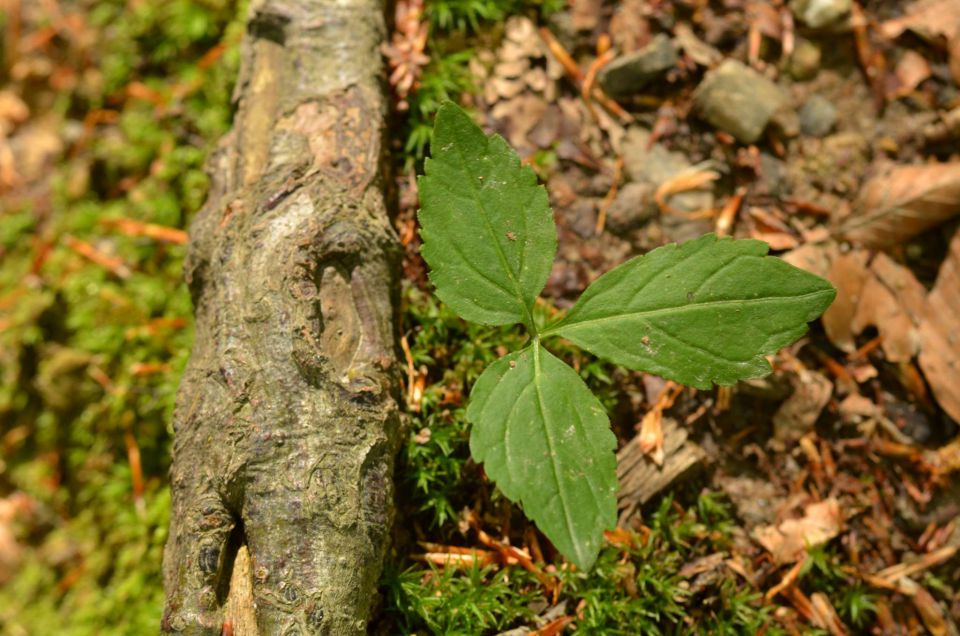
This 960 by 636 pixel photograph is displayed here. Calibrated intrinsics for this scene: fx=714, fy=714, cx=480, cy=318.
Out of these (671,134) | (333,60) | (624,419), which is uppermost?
(333,60)

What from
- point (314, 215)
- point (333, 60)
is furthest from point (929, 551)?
point (333, 60)

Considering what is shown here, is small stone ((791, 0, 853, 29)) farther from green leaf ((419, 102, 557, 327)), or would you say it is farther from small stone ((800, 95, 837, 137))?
green leaf ((419, 102, 557, 327))

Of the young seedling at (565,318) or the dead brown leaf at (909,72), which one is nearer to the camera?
the young seedling at (565,318)

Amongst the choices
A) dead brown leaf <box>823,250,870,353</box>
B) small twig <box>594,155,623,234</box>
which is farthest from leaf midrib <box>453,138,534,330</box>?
dead brown leaf <box>823,250,870,353</box>

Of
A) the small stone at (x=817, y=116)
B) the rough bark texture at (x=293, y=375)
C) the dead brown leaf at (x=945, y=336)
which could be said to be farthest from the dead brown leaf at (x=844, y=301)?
the rough bark texture at (x=293, y=375)

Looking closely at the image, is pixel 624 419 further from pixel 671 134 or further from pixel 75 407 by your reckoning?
pixel 75 407

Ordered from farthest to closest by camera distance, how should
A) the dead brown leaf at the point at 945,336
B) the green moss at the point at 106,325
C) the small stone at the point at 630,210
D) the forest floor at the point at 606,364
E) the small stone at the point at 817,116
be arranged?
the green moss at the point at 106,325, the small stone at the point at 817,116, the small stone at the point at 630,210, the dead brown leaf at the point at 945,336, the forest floor at the point at 606,364

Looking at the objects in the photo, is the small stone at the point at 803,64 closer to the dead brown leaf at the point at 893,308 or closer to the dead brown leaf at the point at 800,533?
the dead brown leaf at the point at 893,308
